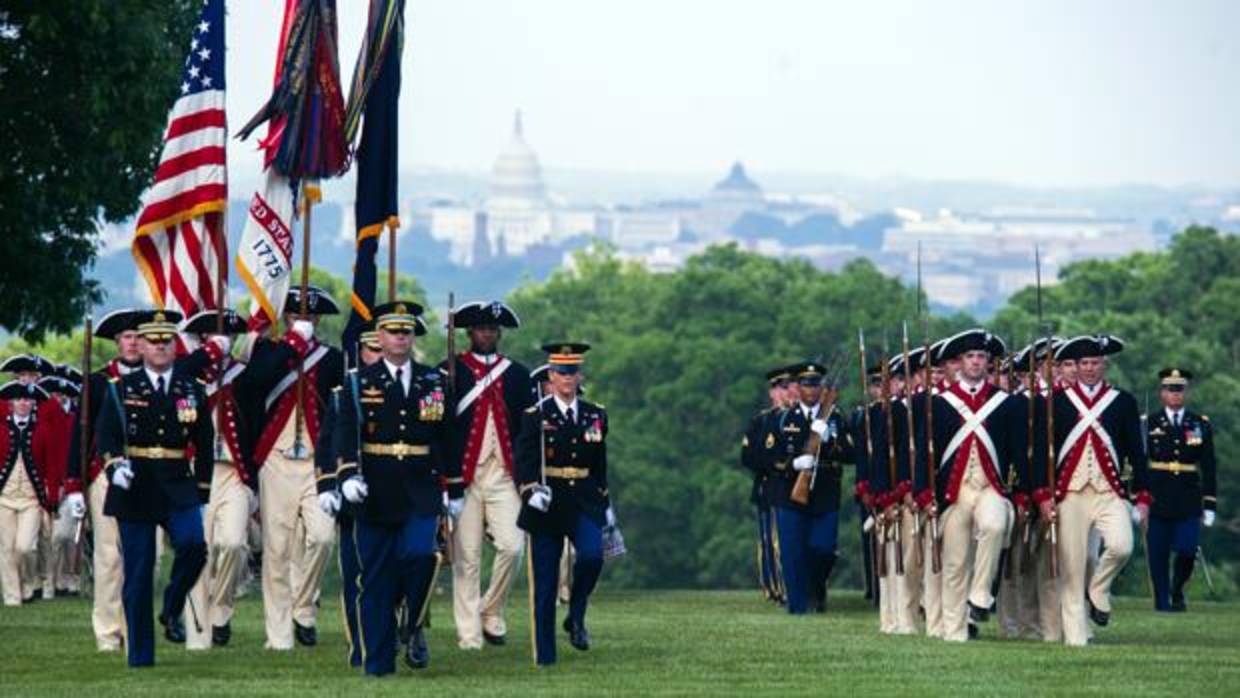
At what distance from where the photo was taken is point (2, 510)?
35.6 m

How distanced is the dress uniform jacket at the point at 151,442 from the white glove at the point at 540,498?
207cm

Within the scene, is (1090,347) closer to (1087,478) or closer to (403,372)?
(1087,478)

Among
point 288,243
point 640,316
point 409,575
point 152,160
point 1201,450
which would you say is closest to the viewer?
point 409,575

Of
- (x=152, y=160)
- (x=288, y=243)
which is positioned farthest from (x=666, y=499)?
(x=288, y=243)

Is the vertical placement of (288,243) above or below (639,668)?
above

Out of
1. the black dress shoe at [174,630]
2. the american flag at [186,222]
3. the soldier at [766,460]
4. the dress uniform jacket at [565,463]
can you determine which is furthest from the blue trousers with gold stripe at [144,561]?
the soldier at [766,460]

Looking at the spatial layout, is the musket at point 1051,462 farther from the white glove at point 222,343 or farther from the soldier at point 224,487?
the white glove at point 222,343

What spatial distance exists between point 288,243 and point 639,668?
5418 millimetres

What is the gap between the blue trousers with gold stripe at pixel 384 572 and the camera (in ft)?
77.7

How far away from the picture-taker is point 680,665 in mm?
24828

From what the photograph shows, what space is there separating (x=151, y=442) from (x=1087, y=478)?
266 inches

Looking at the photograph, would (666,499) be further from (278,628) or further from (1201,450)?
(278,628)

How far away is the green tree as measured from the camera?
35.8m

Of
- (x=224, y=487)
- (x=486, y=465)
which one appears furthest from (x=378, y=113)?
(x=224, y=487)
